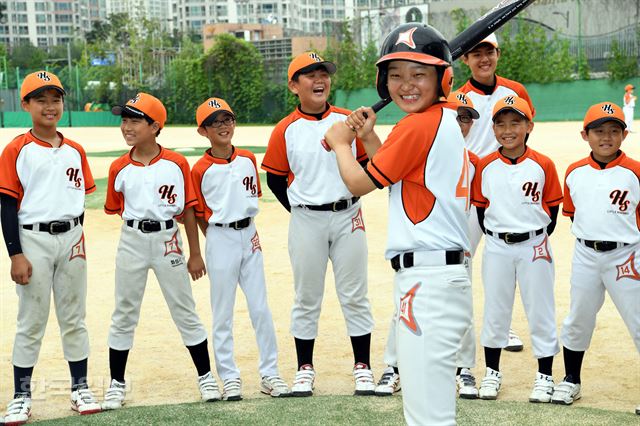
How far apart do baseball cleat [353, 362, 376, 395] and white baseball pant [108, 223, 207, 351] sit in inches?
40.2

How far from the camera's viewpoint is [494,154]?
16.5 feet

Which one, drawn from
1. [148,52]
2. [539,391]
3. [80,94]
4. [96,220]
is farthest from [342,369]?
[148,52]

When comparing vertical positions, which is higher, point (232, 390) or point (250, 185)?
point (250, 185)

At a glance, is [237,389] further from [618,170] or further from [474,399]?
[618,170]

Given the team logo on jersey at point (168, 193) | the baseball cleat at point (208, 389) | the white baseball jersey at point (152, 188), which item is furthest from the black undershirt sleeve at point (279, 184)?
the baseball cleat at point (208, 389)

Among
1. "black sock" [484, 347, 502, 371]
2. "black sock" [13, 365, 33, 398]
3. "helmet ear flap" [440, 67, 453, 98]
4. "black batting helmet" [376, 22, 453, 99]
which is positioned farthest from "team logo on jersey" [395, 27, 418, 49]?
"black sock" [13, 365, 33, 398]

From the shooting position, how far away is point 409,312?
9.94 feet

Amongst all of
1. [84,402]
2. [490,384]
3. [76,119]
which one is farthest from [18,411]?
[76,119]

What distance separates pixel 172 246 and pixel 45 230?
2.38 feet

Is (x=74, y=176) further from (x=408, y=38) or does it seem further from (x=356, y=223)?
(x=408, y=38)

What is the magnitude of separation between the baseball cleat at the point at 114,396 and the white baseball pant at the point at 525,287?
2.26 m

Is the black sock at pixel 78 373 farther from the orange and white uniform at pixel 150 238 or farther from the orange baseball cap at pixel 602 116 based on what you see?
the orange baseball cap at pixel 602 116

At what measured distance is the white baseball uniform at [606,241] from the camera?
15.0ft

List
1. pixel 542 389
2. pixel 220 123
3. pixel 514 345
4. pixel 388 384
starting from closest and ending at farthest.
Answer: pixel 542 389, pixel 388 384, pixel 220 123, pixel 514 345
